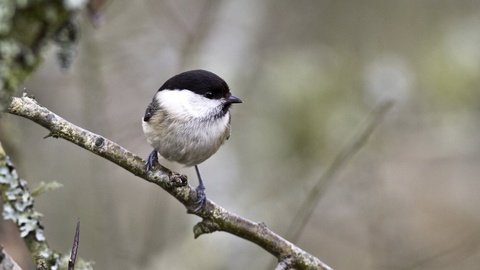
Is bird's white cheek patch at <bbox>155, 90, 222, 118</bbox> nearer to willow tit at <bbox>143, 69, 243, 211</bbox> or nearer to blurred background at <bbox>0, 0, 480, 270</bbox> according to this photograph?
willow tit at <bbox>143, 69, 243, 211</bbox>

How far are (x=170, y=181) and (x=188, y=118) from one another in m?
0.69

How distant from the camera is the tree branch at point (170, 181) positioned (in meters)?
1.20

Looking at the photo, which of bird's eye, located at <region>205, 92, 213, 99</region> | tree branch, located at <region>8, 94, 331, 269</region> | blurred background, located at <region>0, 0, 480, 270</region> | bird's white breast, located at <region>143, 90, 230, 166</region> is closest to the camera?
tree branch, located at <region>8, 94, 331, 269</region>

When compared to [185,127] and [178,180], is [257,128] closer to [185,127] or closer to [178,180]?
[185,127]

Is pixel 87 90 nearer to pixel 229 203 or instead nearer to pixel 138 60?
pixel 138 60

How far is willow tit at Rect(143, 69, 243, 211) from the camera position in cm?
204

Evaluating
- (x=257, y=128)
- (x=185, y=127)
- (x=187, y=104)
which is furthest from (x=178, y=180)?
(x=257, y=128)

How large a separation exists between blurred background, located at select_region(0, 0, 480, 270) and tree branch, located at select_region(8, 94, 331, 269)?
59.9 inches

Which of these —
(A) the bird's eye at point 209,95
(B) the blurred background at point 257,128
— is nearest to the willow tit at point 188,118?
(A) the bird's eye at point 209,95

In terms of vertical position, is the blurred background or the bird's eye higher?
the blurred background

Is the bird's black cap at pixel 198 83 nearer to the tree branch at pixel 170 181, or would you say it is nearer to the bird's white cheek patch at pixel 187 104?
the bird's white cheek patch at pixel 187 104

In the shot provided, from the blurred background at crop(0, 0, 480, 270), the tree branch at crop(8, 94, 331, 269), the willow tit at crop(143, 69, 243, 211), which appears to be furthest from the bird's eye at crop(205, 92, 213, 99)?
the blurred background at crop(0, 0, 480, 270)

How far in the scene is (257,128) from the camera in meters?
3.80

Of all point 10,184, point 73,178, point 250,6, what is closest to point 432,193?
point 250,6
